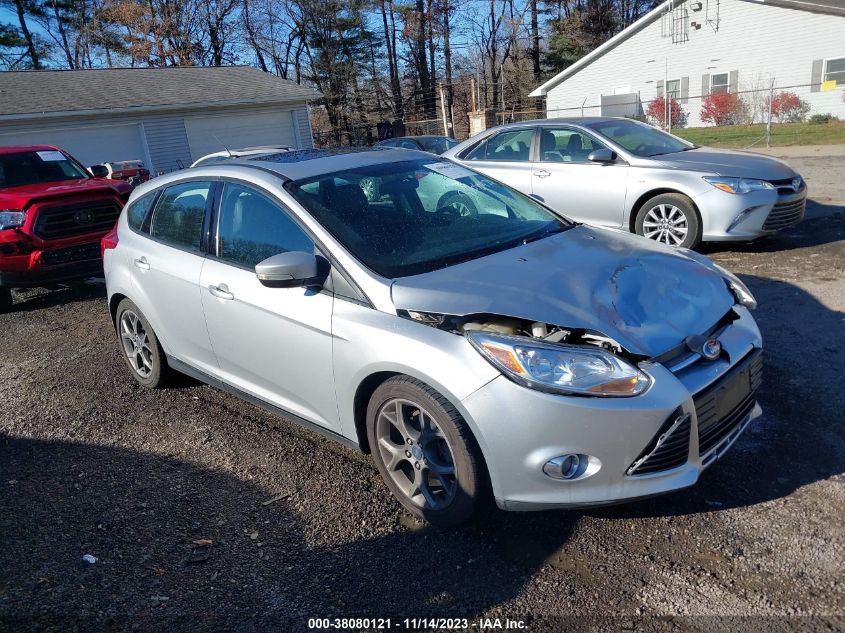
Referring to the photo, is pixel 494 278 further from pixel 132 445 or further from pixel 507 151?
pixel 507 151

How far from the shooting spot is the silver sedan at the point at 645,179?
23.6 feet

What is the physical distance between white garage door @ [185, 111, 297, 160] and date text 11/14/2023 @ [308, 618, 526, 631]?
76.8 feet

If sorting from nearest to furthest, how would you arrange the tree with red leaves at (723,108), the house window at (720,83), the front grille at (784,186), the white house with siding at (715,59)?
the front grille at (784,186)
the white house with siding at (715,59)
the tree with red leaves at (723,108)
the house window at (720,83)

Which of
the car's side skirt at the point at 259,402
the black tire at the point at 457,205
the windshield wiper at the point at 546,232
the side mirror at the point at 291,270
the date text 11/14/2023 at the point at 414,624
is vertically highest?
the black tire at the point at 457,205

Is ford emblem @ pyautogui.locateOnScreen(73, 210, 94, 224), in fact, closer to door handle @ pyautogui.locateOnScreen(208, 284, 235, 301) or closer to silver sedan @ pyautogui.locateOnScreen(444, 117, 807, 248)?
silver sedan @ pyautogui.locateOnScreen(444, 117, 807, 248)

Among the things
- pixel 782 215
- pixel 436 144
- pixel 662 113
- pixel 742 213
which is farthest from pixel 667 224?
pixel 662 113

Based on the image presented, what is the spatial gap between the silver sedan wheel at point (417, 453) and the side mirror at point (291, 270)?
0.73 metres

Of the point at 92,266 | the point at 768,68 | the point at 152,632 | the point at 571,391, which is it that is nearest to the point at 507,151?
the point at 92,266

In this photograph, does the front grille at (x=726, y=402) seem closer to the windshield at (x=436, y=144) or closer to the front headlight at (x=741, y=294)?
the front headlight at (x=741, y=294)

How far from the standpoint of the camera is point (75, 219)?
8.26 m

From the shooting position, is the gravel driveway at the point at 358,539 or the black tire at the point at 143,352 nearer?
the gravel driveway at the point at 358,539

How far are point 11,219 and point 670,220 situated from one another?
743 cm

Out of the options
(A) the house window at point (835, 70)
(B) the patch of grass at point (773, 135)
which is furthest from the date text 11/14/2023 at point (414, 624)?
(A) the house window at point (835, 70)

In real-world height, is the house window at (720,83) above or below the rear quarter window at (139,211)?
above
